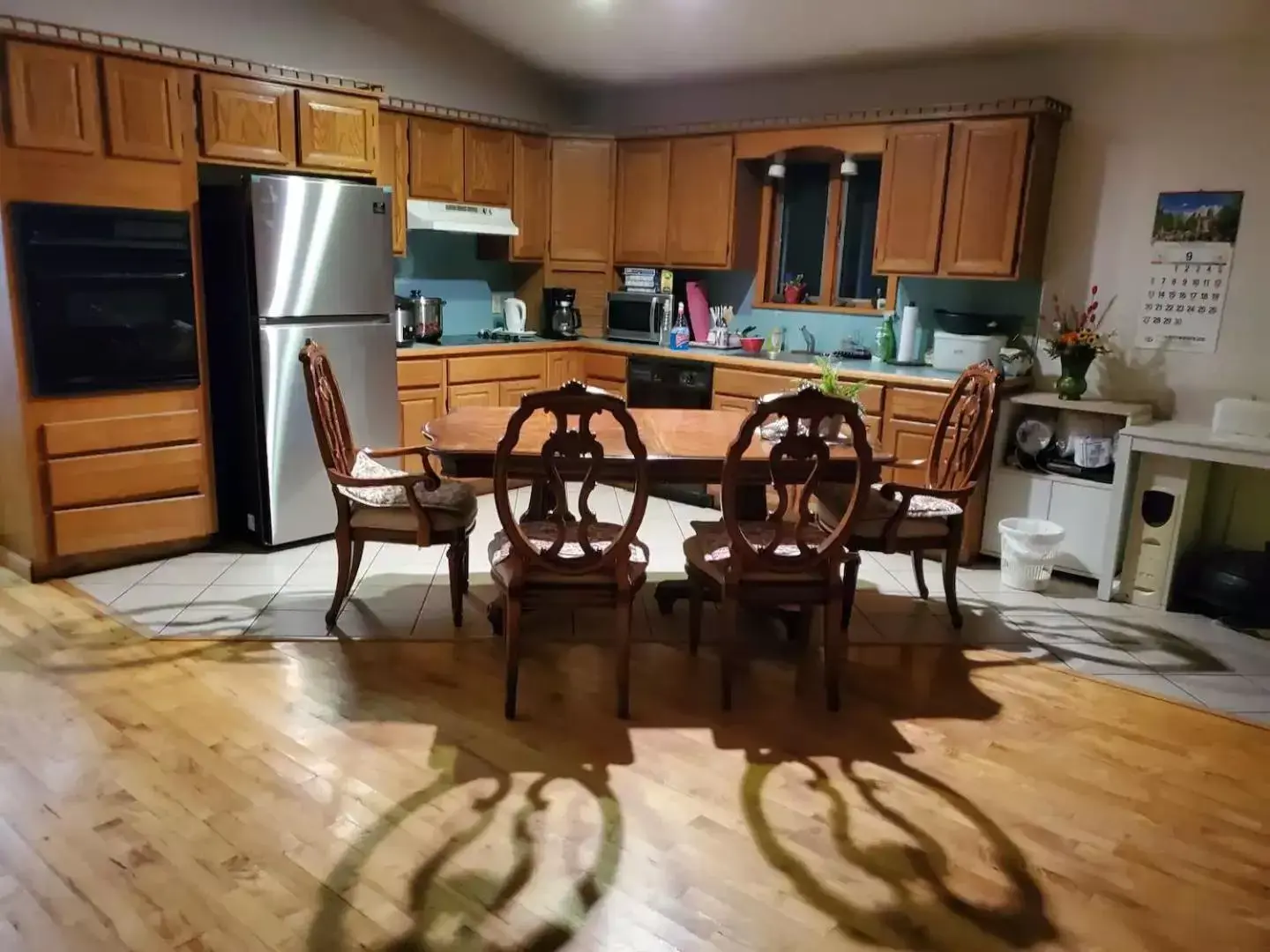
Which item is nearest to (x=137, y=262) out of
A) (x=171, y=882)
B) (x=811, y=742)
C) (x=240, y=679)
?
(x=240, y=679)

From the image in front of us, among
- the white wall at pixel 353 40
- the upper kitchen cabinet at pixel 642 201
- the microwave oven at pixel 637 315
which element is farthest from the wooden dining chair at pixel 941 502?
the white wall at pixel 353 40

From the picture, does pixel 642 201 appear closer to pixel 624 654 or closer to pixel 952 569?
pixel 952 569

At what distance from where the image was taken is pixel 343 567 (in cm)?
334

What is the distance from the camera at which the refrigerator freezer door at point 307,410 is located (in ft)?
13.4

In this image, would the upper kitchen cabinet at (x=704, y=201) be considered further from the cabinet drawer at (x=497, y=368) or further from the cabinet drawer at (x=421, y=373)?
the cabinet drawer at (x=421, y=373)

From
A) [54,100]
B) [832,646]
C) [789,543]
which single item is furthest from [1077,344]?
[54,100]

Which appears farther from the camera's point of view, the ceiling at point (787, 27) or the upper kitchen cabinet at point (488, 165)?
the upper kitchen cabinet at point (488, 165)

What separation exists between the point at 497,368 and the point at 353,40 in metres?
1.85

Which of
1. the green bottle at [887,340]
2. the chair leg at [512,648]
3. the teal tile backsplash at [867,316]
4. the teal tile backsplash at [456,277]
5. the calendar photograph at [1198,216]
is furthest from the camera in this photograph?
the teal tile backsplash at [456,277]

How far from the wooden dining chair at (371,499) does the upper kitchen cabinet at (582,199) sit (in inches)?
107

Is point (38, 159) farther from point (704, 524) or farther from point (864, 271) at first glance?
point (864, 271)

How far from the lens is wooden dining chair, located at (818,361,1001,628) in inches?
132

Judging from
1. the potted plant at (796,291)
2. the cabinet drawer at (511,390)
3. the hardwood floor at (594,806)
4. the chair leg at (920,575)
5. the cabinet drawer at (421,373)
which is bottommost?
the hardwood floor at (594,806)

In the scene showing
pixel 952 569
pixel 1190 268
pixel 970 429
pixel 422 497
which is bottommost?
pixel 952 569
